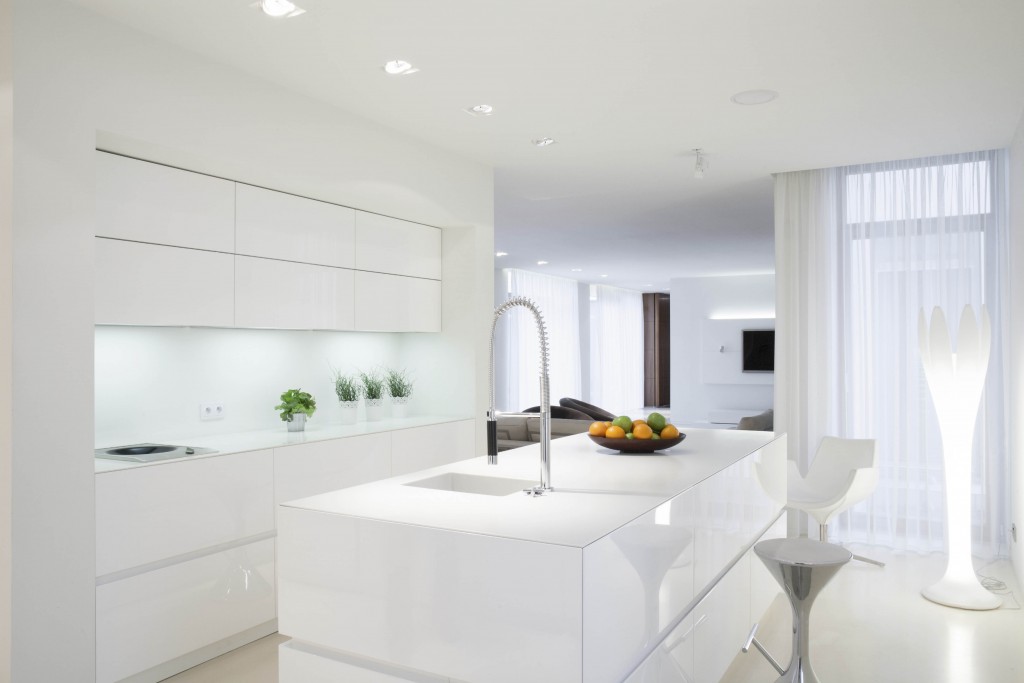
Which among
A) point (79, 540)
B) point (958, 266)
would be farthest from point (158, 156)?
point (958, 266)

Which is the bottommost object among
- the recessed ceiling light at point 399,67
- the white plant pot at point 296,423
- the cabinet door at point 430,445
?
the cabinet door at point 430,445

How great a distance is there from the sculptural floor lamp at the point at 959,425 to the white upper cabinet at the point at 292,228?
3.21 m

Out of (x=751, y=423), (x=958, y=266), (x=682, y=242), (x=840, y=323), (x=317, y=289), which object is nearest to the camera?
(x=317, y=289)

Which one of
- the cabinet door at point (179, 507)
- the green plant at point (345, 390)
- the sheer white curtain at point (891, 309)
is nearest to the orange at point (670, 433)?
the cabinet door at point (179, 507)

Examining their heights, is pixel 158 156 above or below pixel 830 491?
above

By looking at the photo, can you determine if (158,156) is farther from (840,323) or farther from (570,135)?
(840,323)

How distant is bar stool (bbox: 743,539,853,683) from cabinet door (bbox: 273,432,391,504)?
2.08m

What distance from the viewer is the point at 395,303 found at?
181 inches

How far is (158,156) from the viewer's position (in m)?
3.10

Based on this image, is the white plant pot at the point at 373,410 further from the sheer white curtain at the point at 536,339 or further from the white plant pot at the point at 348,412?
the sheer white curtain at the point at 536,339

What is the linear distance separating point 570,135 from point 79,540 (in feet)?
10.3

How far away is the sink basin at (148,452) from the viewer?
305 centimetres

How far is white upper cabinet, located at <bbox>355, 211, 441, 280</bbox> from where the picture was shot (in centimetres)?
433

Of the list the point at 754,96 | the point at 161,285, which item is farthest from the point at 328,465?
the point at 754,96
